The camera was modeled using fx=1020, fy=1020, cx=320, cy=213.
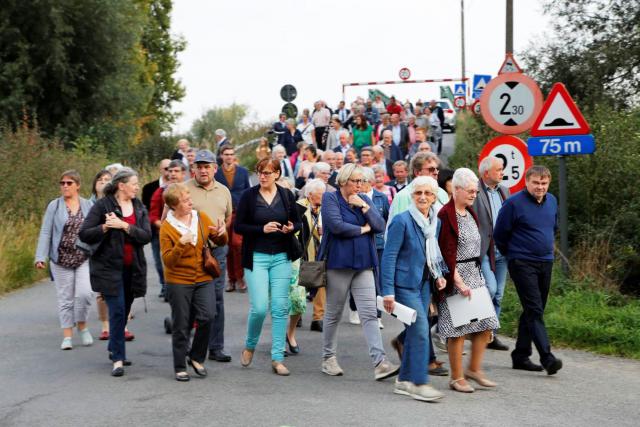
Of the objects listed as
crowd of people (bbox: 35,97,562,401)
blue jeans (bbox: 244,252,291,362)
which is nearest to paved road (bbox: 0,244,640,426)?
crowd of people (bbox: 35,97,562,401)

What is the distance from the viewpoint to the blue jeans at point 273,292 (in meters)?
9.33

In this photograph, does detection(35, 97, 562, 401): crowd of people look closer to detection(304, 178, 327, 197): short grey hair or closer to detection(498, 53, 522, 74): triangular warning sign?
detection(304, 178, 327, 197): short grey hair

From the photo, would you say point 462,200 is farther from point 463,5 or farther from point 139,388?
point 463,5

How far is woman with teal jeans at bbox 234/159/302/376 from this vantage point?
9.37 meters

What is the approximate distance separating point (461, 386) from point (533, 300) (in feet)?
4.14

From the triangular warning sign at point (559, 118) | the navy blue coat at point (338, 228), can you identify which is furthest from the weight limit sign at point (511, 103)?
the navy blue coat at point (338, 228)

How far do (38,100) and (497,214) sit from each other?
24.1m

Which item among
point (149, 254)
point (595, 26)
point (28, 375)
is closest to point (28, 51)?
point (149, 254)

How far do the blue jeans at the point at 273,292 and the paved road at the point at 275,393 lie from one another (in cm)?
37

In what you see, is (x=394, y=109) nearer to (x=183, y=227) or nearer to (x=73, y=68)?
(x=73, y=68)

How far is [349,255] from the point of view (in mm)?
9062

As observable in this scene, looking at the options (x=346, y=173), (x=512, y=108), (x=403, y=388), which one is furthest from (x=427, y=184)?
(x=512, y=108)

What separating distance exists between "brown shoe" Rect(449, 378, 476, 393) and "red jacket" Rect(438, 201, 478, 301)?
2.28ft

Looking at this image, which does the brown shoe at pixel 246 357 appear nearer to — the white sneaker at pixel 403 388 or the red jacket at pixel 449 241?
the white sneaker at pixel 403 388
